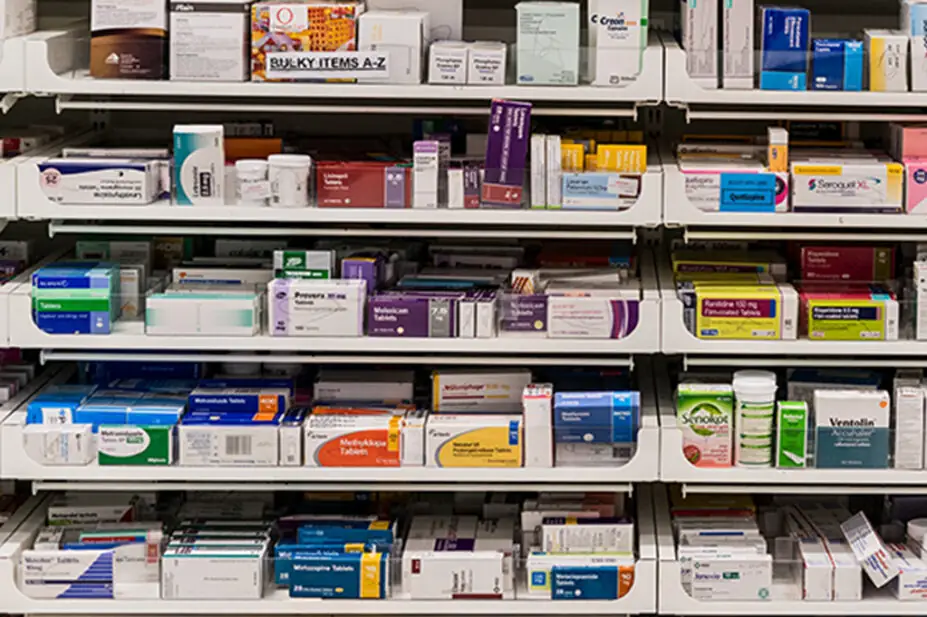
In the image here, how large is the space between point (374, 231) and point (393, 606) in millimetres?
1028

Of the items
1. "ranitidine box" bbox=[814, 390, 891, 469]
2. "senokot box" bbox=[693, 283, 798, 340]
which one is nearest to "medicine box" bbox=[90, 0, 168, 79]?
"senokot box" bbox=[693, 283, 798, 340]

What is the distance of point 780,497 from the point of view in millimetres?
4469

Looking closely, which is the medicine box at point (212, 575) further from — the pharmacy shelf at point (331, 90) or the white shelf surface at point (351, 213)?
the pharmacy shelf at point (331, 90)

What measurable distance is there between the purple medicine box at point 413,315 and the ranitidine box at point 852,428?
102 cm

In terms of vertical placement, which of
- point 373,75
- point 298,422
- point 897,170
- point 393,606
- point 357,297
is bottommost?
point 393,606

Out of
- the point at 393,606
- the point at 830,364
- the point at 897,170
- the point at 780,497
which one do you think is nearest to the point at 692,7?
the point at 897,170

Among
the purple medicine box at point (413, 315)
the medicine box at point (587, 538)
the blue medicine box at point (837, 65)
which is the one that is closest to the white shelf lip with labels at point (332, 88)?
the blue medicine box at point (837, 65)

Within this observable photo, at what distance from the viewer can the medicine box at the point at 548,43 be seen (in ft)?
12.7

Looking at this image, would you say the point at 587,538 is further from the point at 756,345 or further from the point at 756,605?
the point at 756,345

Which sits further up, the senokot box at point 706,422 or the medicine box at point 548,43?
the medicine box at point 548,43

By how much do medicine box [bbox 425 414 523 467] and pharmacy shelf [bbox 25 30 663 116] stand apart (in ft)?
2.80

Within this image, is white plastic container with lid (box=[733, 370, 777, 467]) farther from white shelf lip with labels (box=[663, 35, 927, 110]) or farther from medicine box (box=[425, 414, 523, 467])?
white shelf lip with labels (box=[663, 35, 927, 110])

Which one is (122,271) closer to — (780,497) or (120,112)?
(120,112)

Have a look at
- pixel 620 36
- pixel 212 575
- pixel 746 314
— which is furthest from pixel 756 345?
pixel 212 575
